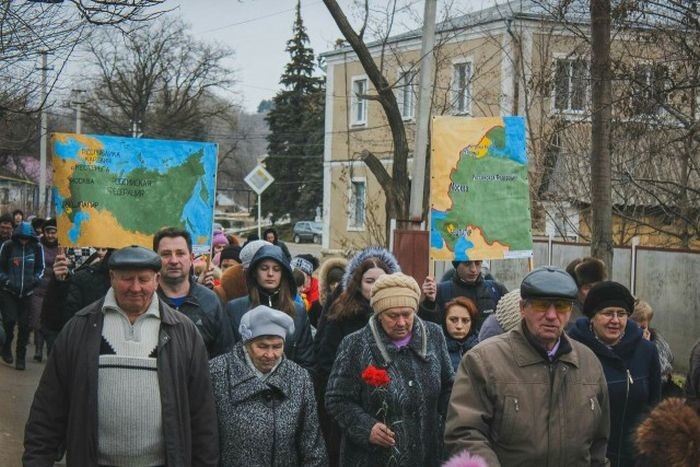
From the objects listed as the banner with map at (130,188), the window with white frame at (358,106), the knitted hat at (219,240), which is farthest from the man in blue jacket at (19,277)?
the window with white frame at (358,106)

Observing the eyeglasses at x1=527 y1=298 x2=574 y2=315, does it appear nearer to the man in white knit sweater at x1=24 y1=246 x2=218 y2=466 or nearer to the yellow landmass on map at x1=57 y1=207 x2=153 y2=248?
the man in white knit sweater at x1=24 y1=246 x2=218 y2=466

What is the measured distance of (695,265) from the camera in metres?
17.0

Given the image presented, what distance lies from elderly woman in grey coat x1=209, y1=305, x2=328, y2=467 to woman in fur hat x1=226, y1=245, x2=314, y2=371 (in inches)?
44.9

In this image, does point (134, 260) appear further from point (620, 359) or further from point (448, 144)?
point (448, 144)

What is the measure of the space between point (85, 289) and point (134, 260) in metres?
2.51

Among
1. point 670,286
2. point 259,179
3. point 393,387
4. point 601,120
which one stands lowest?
point 670,286

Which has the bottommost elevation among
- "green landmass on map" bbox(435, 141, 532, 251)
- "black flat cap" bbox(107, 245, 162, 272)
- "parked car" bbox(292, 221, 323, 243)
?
"parked car" bbox(292, 221, 323, 243)

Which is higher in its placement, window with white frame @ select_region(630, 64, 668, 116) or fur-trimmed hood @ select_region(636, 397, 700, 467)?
window with white frame @ select_region(630, 64, 668, 116)

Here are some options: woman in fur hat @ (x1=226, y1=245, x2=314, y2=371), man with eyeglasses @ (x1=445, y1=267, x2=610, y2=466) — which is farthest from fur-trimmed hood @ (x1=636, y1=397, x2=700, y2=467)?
woman in fur hat @ (x1=226, y1=245, x2=314, y2=371)

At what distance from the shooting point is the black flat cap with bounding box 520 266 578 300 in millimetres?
4918

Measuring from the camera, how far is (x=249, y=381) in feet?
19.1

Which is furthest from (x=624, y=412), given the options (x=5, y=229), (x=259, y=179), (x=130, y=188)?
(x=259, y=179)

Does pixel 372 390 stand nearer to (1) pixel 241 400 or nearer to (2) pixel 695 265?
(1) pixel 241 400

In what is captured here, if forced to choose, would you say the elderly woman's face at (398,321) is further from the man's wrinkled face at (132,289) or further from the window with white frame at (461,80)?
the window with white frame at (461,80)
